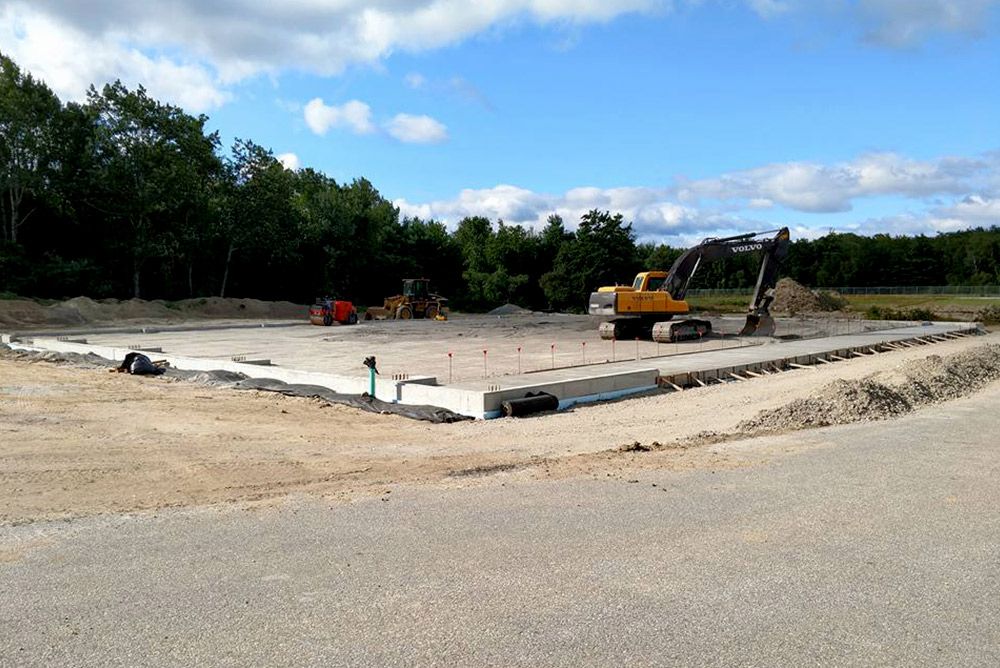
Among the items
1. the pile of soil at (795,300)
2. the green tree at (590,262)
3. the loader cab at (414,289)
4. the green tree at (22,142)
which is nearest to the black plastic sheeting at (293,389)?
the loader cab at (414,289)

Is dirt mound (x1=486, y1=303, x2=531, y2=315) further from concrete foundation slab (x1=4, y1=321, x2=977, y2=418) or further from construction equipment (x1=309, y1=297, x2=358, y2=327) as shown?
concrete foundation slab (x1=4, y1=321, x2=977, y2=418)

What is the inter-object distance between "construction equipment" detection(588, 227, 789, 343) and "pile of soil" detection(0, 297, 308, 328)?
83.5ft

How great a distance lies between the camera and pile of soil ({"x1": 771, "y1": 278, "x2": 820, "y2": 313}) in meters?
47.2

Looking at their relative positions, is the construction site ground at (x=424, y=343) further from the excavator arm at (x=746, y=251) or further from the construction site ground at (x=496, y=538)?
the construction site ground at (x=496, y=538)

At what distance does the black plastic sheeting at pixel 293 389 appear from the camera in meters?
12.3

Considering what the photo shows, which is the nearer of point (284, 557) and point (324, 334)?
point (284, 557)

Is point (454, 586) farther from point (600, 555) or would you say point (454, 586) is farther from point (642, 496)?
point (642, 496)

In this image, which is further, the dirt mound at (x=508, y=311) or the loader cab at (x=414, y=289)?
the dirt mound at (x=508, y=311)

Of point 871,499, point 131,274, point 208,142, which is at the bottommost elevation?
point 871,499

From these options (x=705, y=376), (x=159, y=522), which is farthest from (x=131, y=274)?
(x=159, y=522)

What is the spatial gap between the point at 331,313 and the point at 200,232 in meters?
16.6

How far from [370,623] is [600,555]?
1.84 m

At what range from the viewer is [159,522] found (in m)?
6.11

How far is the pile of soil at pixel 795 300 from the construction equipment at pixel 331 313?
88.1 feet
